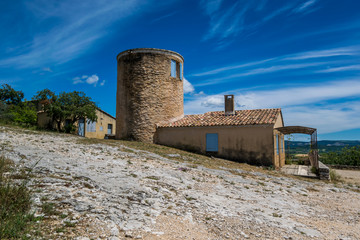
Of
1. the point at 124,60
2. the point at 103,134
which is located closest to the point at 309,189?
the point at 124,60

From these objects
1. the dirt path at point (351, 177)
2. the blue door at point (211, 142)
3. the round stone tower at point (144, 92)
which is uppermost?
the round stone tower at point (144, 92)

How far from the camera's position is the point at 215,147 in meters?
17.2

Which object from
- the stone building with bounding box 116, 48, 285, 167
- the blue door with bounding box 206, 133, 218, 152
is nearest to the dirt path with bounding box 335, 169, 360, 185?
the stone building with bounding box 116, 48, 285, 167

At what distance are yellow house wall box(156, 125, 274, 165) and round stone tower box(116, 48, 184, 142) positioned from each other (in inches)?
54.6

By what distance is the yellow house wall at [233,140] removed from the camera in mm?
15453

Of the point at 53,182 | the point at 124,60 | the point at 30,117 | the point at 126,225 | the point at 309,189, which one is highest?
the point at 124,60

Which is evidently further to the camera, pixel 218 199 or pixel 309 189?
pixel 309 189

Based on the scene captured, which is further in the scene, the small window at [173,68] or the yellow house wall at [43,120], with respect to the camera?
the yellow house wall at [43,120]

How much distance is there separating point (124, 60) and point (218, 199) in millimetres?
15960

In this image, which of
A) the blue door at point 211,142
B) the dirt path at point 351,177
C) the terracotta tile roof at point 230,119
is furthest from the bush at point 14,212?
the dirt path at point 351,177

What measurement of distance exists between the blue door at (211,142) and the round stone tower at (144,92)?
3966mm

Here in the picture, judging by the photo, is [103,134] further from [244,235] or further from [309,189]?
[244,235]

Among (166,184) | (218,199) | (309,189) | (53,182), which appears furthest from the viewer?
(309,189)

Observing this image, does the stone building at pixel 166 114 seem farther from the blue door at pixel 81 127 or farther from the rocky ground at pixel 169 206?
the rocky ground at pixel 169 206
